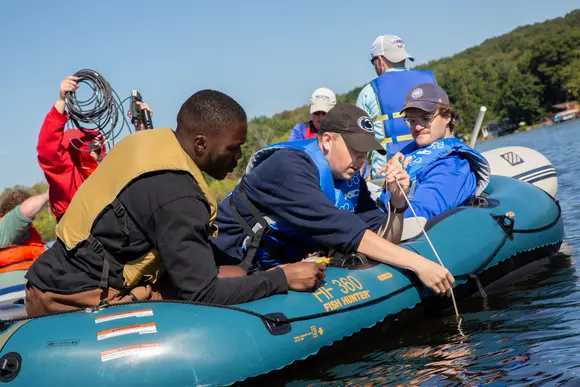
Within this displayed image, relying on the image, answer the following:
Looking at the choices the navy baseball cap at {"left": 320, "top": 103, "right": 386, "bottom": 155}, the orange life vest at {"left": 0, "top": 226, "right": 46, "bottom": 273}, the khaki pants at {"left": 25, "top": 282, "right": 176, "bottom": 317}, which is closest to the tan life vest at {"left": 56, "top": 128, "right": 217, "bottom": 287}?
the khaki pants at {"left": 25, "top": 282, "right": 176, "bottom": 317}

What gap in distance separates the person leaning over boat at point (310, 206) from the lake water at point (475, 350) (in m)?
0.38

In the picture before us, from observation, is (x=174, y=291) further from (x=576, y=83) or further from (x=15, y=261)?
(x=576, y=83)

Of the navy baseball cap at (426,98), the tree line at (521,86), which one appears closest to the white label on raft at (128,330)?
the navy baseball cap at (426,98)

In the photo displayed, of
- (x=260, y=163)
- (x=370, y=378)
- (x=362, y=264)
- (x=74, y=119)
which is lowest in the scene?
(x=370, y=378)

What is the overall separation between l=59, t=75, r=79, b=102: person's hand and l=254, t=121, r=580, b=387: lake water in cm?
360

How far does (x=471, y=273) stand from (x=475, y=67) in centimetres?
10435

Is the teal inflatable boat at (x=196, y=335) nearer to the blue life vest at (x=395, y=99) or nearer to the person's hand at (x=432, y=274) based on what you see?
the person's hand at (x=432, y=274)

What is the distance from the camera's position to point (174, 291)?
159 inches

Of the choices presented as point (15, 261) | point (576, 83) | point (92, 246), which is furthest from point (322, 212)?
point (576, 83)

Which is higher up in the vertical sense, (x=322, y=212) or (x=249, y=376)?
(x=322, y=212)

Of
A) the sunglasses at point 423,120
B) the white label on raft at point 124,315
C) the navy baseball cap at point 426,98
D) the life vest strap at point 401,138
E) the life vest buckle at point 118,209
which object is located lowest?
the white label on raft at point 124,315

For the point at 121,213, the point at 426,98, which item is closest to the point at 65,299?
the point at 121,213

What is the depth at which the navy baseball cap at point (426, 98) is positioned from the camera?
5.53m

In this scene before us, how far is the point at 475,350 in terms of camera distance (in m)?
3.98
